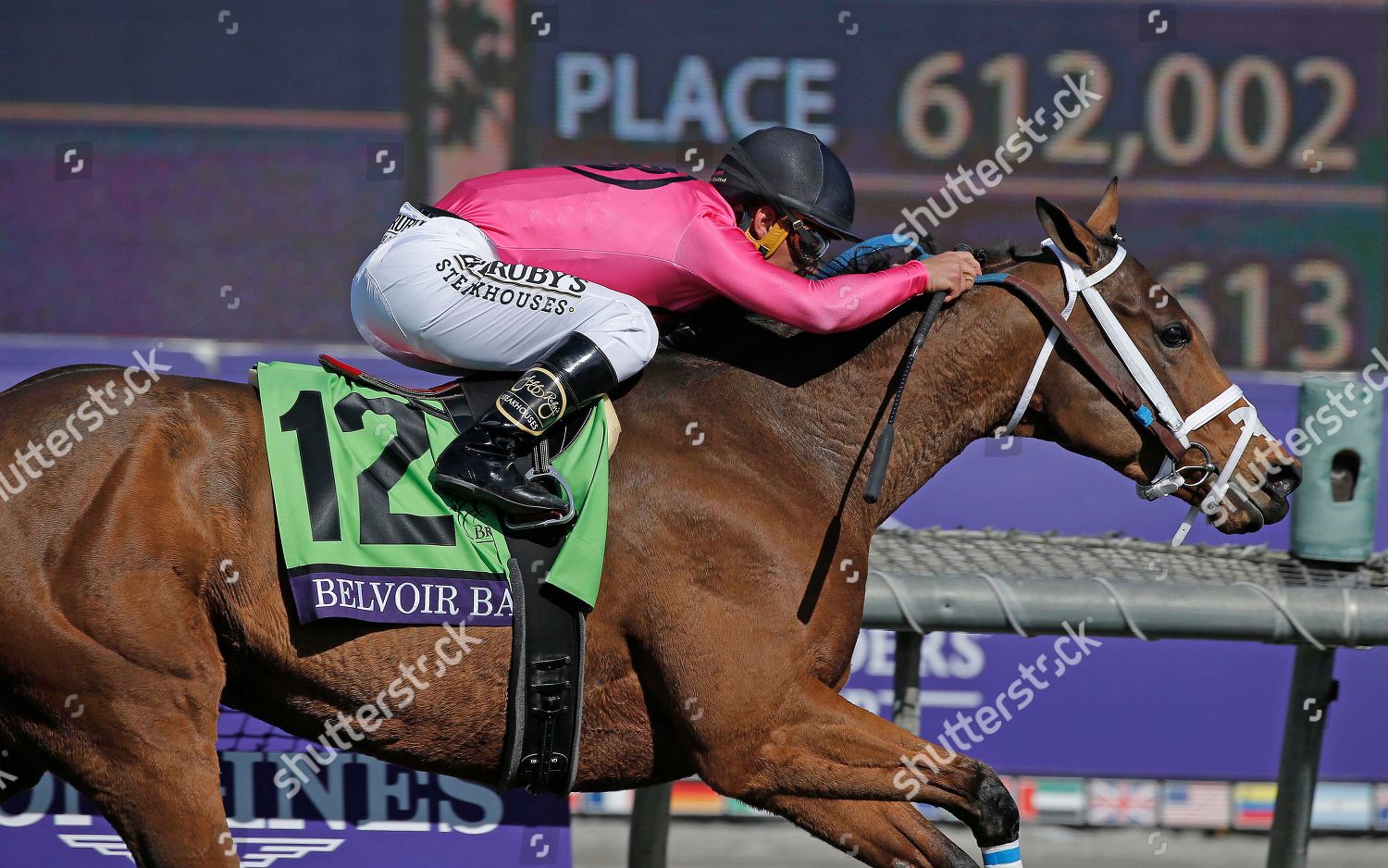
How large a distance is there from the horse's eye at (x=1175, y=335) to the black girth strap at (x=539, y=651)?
4.32ft

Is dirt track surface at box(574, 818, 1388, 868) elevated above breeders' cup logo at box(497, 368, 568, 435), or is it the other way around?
breeders' cup logo at box(497, 368, 568, 435)

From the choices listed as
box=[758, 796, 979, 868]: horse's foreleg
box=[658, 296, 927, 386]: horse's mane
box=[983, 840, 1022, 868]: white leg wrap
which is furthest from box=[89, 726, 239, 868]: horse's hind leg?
box=[983, 840, 1022, 868]: white leg wrap

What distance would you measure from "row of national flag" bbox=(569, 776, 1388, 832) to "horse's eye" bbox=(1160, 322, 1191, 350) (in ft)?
8.39

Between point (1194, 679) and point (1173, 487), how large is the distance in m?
2.32

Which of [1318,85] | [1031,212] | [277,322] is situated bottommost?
[277,322]

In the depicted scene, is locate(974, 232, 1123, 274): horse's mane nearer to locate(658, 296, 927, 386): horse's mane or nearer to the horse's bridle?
the horse's bridle

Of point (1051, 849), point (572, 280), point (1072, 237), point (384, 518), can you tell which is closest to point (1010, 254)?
point (1072, 237)

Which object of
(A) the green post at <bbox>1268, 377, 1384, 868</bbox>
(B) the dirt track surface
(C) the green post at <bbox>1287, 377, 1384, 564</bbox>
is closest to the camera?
(A) the green post at <bbox>1268, 377, 1384, 868</bbox>

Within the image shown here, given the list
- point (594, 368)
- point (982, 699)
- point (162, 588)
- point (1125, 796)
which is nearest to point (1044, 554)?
point (982, 699)

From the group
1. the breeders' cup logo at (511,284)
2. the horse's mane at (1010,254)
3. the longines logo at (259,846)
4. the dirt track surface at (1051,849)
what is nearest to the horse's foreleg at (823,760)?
the breeders' cup logo at (511,284)

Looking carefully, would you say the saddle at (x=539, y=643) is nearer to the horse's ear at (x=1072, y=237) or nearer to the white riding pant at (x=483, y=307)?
the white riding pant at (x=483, y=307)

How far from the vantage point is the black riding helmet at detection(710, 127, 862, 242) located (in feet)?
10.1

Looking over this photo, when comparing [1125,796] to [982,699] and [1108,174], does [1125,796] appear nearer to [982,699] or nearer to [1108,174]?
[982,699]

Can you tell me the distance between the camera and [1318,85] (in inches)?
233
